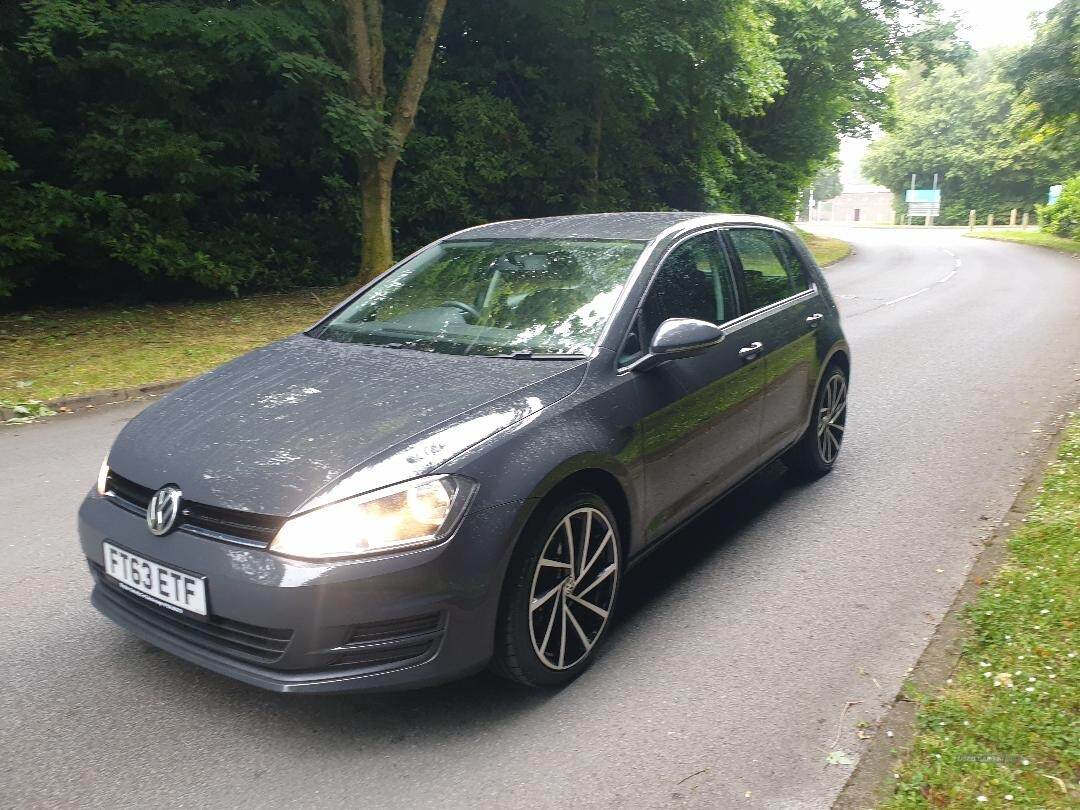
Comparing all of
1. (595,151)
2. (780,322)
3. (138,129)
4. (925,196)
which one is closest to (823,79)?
(595,151)

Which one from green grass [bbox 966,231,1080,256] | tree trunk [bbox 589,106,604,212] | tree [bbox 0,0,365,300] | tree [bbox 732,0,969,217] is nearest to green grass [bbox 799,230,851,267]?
tree [bbox 732,0,969,217]

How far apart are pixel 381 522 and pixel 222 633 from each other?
0.62 metres

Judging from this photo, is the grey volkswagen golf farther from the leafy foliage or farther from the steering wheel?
the leafy foliage

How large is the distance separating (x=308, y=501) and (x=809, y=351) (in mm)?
3417

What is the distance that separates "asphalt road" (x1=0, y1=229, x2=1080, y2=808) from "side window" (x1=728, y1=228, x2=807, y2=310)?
1.23 metres

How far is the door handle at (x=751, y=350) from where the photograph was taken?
450 cm

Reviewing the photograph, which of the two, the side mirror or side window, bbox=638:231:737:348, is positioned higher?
side window, bbox=638:231:737:348

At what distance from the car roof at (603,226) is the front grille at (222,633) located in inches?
94.4

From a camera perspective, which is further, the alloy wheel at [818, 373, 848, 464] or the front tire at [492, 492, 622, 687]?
the alloy wheel at [818, 373, 848, 464]

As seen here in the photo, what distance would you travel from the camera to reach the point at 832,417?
5.90m

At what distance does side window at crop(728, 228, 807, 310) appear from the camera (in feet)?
16.0

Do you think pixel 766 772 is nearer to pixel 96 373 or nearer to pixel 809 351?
pixel 809 351

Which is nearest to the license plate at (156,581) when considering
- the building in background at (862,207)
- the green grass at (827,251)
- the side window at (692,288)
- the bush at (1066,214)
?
the side window at (692,288)

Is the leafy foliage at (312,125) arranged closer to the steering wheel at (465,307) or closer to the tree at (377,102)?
the tree at (377,102)
